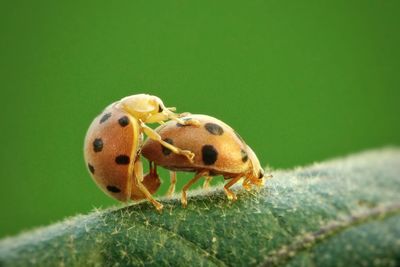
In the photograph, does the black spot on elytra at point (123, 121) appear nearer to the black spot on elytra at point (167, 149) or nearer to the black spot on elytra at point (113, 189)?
the black spot on elytra at point (167, 149)

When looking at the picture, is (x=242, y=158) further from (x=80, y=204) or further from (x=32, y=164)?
(x=32, y=164)

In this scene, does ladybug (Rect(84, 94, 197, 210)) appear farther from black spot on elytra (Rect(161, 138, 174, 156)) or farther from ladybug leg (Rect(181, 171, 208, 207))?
ladybug leg (Rect(181, 171, 208, 207))

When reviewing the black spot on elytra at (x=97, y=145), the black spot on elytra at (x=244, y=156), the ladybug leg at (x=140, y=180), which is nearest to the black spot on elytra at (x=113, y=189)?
the ladybug leg at (x=140, y=180)

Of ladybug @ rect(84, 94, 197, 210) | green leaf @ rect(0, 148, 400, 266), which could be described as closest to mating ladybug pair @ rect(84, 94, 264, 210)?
ladybug @ rect(84, 94, 197, 210)

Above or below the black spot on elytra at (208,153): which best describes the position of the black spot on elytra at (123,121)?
above

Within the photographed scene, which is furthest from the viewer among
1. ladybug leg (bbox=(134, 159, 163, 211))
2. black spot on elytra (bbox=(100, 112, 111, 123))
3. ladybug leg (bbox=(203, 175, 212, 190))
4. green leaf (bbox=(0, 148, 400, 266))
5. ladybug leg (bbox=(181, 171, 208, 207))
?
ladybug leg (bbox=(203, 175, 212, 190))

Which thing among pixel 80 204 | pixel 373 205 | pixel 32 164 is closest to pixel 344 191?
pixel 373 205

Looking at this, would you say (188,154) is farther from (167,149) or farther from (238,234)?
(238,234)
